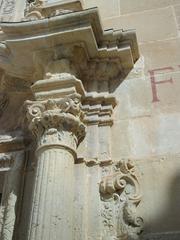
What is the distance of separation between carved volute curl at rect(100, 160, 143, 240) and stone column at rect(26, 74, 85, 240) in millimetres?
283

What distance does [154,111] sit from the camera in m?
3.81

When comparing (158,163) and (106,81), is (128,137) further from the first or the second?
(106,81)

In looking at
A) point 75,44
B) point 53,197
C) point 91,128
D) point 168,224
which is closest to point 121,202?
point 168,224

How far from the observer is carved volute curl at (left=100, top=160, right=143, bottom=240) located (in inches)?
123

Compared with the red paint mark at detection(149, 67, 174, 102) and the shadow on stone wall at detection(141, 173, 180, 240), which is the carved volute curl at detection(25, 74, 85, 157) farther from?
the shadow on stone wall at detection(141, 173, 180, 240)

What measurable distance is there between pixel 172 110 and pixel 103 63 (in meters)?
0.91

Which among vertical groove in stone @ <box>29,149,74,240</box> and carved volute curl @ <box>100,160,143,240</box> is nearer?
vertical groove in stone @ <box>29,149,74,240</box>

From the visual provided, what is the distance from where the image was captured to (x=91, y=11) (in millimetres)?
3971

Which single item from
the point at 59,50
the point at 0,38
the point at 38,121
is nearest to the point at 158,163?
the point at 38,121

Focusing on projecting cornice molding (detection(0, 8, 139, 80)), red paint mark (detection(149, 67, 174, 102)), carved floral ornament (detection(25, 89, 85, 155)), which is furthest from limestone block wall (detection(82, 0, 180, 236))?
carved floral ornament (detection(25, 89, 85, 155))

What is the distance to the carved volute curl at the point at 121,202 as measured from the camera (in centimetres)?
313

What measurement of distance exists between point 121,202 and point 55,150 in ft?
2.23

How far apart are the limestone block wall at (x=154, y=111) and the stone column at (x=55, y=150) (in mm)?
450

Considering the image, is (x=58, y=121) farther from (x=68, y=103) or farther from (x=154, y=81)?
(x=154, y=81)
